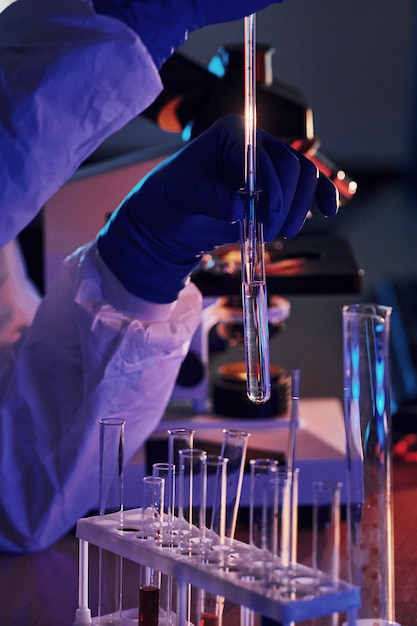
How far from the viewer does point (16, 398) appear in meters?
1.76

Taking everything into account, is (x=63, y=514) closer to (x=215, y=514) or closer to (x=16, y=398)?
(x=16, y=398)

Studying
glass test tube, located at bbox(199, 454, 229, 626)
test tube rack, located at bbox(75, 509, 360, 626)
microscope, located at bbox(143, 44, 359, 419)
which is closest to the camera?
test tube rack, located at bbox(75, 509, 360, 626)

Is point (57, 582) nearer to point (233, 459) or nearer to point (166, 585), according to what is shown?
point (166, 585)

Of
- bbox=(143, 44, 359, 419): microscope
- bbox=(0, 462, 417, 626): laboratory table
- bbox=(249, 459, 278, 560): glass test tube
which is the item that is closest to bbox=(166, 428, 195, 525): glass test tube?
bbox=(249, 459, 278, 560): glass test tube

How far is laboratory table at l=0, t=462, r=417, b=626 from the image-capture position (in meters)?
1.41

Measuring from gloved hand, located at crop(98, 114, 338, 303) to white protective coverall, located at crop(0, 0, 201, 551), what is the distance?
0.19 ft

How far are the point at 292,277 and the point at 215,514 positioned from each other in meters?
1.01

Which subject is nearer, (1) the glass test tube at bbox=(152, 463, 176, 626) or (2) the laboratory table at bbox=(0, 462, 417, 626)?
(1) the glass test tube at bbox=(152, 463, 176, 626)

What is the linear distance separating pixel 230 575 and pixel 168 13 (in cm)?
82

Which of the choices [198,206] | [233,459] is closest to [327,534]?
[233,459]

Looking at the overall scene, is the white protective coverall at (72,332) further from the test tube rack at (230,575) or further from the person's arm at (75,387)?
the test tube rack at (230,575)

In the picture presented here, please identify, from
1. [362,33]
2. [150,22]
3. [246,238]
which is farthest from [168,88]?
[362,33]

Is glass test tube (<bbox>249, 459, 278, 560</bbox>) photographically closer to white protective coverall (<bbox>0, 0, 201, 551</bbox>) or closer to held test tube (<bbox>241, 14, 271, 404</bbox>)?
held test tube (<bbox>241, 14, 271, 404</bbox>)

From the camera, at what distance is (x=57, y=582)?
1.55 metres
